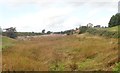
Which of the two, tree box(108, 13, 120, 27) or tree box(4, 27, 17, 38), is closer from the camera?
tree box(108, 13, 120, 27)

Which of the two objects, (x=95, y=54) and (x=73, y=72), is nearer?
(x=73, y=72)

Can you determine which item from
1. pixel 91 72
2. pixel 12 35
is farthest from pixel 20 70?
pixel 12 35

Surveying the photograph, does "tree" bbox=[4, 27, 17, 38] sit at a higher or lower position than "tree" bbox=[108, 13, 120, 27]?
lower

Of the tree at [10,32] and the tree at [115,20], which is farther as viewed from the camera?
the tree at [10,32]

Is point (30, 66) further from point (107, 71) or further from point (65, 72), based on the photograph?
point (107, 71)

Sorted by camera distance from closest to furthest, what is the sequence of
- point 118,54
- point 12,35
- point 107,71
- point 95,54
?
1. point 107,71
2. point 118,54
3. point 95,54
4. point 12,35

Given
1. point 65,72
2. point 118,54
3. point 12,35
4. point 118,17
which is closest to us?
point 65,72

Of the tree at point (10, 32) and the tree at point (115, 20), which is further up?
the tree at point (115, 20)

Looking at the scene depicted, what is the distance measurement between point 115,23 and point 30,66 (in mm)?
61485

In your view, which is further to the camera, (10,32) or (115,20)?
(10,32)

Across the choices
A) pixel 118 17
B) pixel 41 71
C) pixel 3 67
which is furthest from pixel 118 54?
pixel 118 17

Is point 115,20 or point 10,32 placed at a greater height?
point 115,20

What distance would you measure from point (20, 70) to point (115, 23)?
62778mm

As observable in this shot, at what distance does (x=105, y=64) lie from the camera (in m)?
18.5
